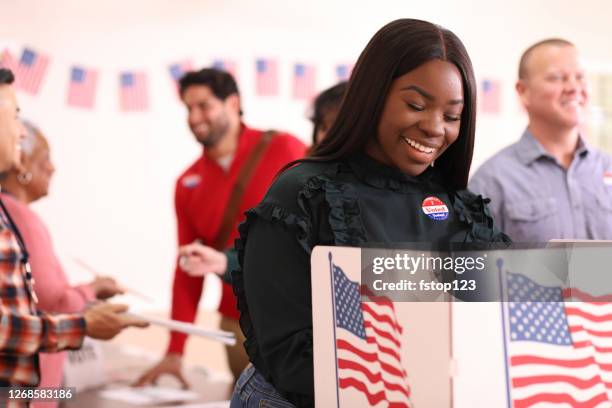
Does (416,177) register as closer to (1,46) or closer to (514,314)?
(514,314)

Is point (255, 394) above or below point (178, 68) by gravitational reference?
below

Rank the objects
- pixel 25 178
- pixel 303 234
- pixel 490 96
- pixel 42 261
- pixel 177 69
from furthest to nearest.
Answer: pixel 490 96 → pixel 177 69 → pixel 25 178 → pixel 42 261 → pixel 303 234

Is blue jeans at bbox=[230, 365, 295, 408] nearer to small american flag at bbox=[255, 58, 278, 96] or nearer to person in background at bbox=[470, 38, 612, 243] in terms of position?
person in background at bbox=[470, 38, 612, 243]

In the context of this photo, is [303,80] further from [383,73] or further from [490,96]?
[383,73]

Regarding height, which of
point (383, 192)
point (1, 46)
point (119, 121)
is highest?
point (1, 46)

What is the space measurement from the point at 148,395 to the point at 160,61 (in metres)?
4.88

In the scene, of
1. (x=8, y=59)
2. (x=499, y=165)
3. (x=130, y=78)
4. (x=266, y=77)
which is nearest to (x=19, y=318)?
(x=499, y=165)

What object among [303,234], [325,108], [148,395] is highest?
[325,108]

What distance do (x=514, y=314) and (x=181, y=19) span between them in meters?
6.74

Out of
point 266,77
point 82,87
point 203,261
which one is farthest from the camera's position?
point 266,77

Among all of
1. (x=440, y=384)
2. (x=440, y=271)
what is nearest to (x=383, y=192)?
(x=440, y=271)

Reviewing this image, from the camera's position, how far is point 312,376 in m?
1.34

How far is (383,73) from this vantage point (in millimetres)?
1482

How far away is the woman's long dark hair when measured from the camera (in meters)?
1.48
